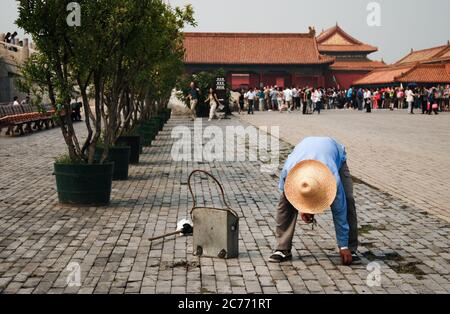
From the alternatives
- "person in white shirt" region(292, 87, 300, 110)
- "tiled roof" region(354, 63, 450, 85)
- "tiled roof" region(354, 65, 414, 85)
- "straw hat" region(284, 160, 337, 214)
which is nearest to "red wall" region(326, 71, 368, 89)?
"tiled roof" region(354, 65, 414, 85)

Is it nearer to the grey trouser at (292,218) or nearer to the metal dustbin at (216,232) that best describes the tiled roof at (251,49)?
the metal dustbin at (216,232)

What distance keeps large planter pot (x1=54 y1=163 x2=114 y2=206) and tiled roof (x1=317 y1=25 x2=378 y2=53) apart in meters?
60.8

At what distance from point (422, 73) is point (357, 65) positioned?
1351 centimetres

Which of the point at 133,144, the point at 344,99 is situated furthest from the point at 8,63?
the point at 133,144

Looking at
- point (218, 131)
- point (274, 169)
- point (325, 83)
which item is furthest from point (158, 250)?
point (325, 83)

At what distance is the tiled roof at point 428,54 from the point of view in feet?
185

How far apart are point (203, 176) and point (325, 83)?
49325 millimetres

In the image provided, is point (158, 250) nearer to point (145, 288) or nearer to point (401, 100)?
point (145, 288)

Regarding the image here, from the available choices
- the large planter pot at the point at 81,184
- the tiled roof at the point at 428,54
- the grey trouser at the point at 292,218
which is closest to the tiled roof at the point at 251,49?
the tiled roof at the point at 428,54

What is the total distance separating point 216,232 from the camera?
655 cm

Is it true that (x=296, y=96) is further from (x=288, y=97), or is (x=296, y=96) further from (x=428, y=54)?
(x=428, y=54)

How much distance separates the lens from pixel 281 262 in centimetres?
646

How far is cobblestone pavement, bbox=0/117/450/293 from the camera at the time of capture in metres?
5.70
